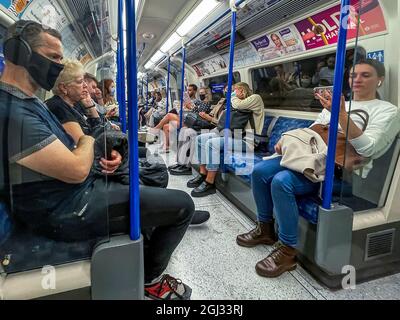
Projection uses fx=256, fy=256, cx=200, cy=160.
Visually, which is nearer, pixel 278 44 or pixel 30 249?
pixel 30 249

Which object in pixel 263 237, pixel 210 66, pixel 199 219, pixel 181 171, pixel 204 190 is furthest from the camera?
pixel 210 66

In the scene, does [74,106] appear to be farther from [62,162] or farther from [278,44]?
[278,44]

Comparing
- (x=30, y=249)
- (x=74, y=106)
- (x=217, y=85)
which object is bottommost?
(x=30, y=249)

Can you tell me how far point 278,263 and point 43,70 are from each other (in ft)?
5.84

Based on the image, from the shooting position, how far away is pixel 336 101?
4.98ft

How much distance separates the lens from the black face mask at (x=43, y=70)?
3.14 feet

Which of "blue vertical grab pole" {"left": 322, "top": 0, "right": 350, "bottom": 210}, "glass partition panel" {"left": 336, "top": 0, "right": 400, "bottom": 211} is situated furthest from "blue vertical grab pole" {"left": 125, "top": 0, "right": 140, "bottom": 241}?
"glass partition panel" {"left": 336, "top": 0, "right": 400, "bottom": 211}

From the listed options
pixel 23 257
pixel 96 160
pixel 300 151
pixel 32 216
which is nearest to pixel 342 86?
pixel 300 151

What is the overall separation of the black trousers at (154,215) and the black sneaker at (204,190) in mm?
1726

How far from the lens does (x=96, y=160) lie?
1171mm

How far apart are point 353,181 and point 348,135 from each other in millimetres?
339

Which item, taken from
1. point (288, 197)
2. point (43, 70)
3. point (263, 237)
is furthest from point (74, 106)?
point (263, 237)

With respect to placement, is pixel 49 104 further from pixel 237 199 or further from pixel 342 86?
pixel 237 199
